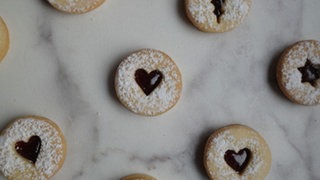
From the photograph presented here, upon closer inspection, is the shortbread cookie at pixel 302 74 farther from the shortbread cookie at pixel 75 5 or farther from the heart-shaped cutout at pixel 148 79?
the shortbread cookie at pixel 75 5

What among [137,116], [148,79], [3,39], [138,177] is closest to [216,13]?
[148,79]

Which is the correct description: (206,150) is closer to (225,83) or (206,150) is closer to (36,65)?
(225,83)

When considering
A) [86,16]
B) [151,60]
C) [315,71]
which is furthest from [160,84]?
[315,71]

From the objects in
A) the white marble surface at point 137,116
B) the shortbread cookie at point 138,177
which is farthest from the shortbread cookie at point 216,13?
the shortbread cookie at point 138,177

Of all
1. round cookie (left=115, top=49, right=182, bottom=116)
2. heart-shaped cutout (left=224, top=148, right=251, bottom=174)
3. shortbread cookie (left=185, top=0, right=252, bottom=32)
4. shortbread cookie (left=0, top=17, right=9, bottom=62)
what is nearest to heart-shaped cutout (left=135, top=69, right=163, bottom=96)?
round cookie (left=115, top=49, right=182, bottom=116)

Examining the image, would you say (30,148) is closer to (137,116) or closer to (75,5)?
(137,116)

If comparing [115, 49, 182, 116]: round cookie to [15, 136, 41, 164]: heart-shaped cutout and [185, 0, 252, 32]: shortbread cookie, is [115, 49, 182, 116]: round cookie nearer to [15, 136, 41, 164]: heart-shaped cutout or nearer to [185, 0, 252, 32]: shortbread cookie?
[185, 0, 252, 32]: shortbread cookie
